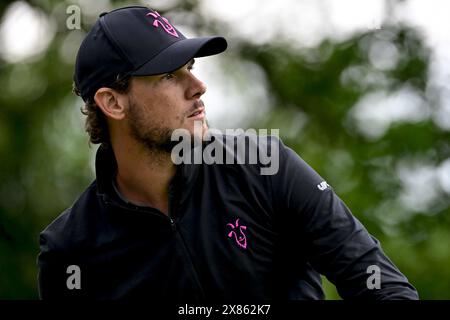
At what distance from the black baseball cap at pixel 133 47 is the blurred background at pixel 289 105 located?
4057 millimetres

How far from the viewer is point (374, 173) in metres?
7.30

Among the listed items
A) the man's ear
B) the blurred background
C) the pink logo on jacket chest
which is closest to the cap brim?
the man's ear

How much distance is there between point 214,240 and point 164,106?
18.8 inches

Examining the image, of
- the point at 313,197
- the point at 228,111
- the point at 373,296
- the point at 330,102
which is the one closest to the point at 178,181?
the point at 313,197

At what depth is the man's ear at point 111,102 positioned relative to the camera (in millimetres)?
3033

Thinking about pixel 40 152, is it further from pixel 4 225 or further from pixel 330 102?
pixel 330 102

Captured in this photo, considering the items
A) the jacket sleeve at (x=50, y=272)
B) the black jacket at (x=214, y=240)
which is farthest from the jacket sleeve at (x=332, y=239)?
the jacket sleeve at (x=50, y=272)

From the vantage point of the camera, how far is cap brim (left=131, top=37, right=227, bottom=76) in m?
2.87

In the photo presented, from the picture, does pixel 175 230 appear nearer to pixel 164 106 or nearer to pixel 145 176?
pixel 145 176

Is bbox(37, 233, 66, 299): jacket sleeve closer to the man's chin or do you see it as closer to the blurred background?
the man's chin

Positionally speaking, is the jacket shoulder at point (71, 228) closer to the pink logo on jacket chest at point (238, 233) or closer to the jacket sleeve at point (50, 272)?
the jacket sleeve at point (50, 272)

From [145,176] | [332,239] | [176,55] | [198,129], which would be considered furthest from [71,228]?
[332,239]

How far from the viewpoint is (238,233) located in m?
2.83

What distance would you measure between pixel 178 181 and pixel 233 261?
33cm
